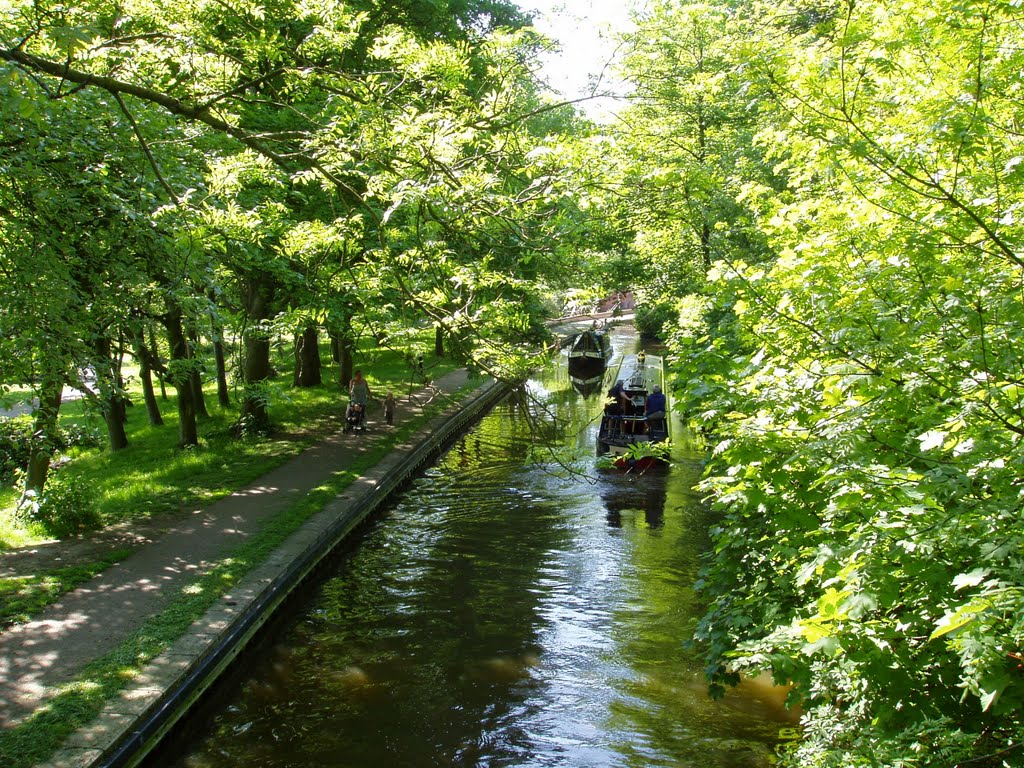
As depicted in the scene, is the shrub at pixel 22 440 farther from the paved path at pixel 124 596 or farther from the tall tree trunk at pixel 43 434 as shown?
the paved path at pixel 124 596

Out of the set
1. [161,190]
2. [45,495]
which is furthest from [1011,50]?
[45,495]

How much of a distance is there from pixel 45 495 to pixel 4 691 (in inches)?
215

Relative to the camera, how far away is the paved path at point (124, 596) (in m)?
7.81

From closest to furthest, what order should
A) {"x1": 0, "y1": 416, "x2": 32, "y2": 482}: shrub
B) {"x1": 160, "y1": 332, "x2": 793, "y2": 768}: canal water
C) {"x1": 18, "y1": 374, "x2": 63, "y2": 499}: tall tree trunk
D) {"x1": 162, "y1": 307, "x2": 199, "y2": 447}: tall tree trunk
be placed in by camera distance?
{"x1": 160, "y1": 332, "x2": 793, "y2": 768}: canal water → {"x1": 18, "y1": 374, "x2": 63, "y2": 499}: tall tree trunk → {"x1": 0, "y1": 416, "x2": 32, "y2": 482}: shrub → {"x1": 162, "y1": 307, "x2": 199, "y2": 447}: tall tree trunk

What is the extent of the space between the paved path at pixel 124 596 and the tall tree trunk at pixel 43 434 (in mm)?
1654

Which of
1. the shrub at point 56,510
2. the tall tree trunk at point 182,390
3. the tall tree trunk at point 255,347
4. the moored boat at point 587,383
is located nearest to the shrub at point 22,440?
the shrub at point 56,510

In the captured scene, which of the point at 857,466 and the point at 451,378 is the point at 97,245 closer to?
the point at 857,466

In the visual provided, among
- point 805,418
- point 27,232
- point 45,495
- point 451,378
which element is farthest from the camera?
point 451,378

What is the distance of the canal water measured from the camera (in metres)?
8.16

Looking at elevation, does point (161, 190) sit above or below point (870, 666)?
above

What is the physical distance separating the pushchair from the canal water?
485 cm

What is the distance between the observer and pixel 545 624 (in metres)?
11.2

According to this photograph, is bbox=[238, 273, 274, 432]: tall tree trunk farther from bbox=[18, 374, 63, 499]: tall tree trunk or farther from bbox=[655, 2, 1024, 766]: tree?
bbox=[655, 2, 1024, 766]: tree

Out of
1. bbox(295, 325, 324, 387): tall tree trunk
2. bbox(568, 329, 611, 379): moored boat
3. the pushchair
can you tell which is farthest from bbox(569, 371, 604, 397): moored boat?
the pushchair
